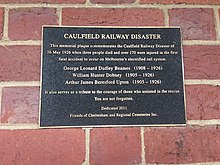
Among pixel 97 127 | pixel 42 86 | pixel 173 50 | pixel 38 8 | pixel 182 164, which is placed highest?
pixel 38 8

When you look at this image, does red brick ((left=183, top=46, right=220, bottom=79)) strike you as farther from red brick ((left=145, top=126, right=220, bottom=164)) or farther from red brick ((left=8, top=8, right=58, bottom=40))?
red brick ((left=8, top=8, right=58, bottom=40))

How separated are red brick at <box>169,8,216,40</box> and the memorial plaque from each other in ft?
0.17

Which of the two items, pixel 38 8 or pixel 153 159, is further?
pixel 38 8

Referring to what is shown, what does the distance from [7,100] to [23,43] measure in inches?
7.2

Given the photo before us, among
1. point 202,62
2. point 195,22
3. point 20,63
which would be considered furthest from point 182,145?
point 20,63

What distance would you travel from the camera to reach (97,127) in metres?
0.95

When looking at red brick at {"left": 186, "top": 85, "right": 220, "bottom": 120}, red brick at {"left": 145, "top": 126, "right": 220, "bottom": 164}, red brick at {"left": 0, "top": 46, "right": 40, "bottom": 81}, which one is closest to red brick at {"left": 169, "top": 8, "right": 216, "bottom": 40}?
red brick at {"left": 186, "top": 85, "right": 220, "bottom": 120}

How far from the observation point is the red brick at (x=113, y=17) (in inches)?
40.6

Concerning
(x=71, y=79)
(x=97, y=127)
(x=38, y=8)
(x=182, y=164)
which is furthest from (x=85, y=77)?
(x=182, y=164)

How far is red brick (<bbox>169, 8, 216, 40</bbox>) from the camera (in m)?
1.05

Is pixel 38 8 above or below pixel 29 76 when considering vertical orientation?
above

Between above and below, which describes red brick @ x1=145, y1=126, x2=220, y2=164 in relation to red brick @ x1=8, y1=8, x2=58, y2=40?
below

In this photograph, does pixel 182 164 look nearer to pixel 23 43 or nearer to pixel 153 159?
pixel 153 159

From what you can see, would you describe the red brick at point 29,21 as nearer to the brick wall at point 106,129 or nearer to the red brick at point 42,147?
the brick wall at point 106,129
